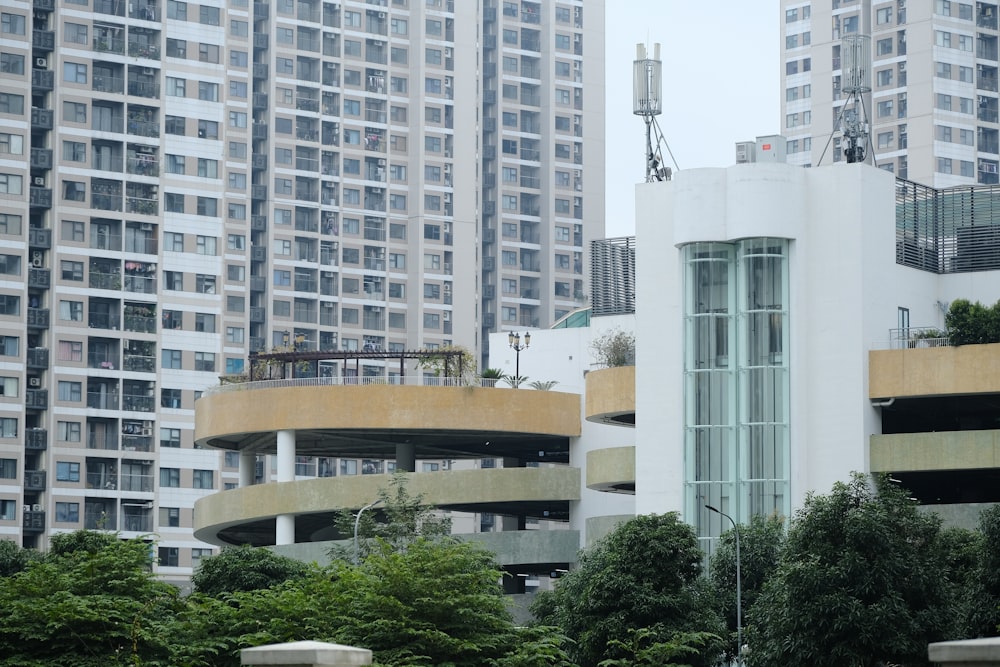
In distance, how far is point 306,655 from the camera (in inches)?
824

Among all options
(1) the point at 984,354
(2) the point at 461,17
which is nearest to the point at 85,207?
(2) the point at 461,17

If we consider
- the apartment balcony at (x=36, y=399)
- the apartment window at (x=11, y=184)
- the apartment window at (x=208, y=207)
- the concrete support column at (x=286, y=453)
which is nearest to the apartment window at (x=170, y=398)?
the apartment balcony at (x=36, y=399)

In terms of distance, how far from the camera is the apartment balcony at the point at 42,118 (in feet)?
389

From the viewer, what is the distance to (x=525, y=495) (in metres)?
80.1

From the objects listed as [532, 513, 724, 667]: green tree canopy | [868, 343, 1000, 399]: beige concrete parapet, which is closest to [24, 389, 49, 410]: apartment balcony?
[868, 343, 1000, 399]: beige concrete parapet

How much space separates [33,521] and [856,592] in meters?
76.5

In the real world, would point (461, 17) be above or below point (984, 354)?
above

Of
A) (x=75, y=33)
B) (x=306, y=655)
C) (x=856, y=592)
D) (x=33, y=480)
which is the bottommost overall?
(x=856, y=592)

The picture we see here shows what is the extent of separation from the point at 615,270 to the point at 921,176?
56141mm

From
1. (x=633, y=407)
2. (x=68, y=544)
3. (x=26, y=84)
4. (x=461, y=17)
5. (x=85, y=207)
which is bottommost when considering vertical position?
(x=68, y=544)

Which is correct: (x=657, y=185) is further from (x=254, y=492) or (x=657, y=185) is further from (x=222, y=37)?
(x=222, y=37)

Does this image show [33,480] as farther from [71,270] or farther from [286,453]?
[286,453]

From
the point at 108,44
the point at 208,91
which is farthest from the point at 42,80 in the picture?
the point at 208,91

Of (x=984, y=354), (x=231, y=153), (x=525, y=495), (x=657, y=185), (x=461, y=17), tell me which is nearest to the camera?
(x=984, y=354)
